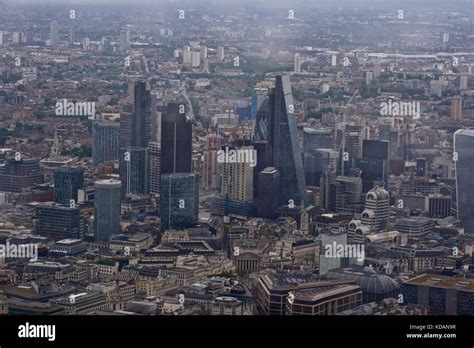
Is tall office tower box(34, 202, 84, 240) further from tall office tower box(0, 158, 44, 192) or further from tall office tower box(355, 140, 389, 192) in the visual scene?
tall office tower box(355, 140, 389, 192)

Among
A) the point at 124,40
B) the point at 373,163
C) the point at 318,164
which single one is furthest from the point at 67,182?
the point at 373,163

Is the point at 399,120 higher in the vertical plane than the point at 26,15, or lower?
lower

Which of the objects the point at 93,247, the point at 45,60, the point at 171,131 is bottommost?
the point at 93,247

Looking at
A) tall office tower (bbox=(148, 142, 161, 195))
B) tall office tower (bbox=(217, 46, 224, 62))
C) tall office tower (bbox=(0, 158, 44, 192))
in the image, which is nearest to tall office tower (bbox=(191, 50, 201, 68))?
tall office tower (bbox=(217, 46, 224, 62))

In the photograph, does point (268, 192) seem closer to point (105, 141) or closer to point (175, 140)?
point (175, 140)
